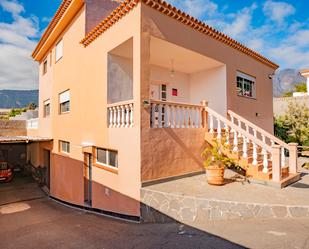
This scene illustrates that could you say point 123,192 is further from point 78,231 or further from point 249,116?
point 249,116

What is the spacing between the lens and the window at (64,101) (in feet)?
38.1

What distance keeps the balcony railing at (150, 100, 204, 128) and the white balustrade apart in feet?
2.34

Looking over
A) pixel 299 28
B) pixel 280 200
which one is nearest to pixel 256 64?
pixel 299 28

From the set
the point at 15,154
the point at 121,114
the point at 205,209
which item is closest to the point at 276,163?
the point at 205,209

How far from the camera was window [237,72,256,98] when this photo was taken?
10.5 m

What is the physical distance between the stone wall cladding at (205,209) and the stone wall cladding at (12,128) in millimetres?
17523

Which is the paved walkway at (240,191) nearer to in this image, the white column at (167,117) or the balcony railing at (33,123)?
the white column at (167,117)

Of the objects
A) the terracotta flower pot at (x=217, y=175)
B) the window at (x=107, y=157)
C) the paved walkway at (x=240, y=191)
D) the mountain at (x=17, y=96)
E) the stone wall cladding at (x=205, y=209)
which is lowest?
the stone wall cladding at (x=205, y=209)

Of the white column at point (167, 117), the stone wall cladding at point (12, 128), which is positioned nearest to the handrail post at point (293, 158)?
the white column at point (167, 117)

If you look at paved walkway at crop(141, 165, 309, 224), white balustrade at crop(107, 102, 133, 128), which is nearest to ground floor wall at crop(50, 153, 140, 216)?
paved walkway at crop(141, 165, 309, 224)

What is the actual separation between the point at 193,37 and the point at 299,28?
39.8 feet

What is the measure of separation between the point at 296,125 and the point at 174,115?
1051cm

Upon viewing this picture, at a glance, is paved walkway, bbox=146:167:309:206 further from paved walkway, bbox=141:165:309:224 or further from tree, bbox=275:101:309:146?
tree, bbox=275:101:309:146

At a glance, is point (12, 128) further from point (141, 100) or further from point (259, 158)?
point (259, 158)
